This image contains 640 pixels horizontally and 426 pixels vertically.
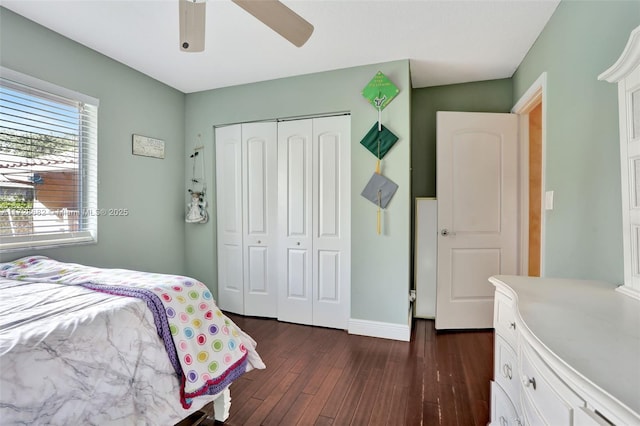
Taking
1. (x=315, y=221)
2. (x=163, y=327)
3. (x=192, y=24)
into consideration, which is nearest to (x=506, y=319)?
(x=163, y=327)

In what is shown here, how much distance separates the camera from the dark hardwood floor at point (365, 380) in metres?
1.62

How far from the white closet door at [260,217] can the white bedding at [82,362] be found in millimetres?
1717

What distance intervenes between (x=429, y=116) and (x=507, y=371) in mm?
2654

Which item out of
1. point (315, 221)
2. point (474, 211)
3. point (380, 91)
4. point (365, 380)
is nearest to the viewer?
point (365, 380)

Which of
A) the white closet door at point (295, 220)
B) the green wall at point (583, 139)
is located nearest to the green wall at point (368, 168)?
the white closet door at point (295, 220)

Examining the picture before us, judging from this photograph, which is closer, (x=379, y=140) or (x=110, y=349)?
(x=110, y=349)

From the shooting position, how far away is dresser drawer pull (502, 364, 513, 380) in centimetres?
113

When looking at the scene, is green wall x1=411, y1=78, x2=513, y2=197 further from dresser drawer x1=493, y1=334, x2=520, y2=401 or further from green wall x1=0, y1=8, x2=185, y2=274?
green wall x1=0, y1=8, x2=185, y2=274

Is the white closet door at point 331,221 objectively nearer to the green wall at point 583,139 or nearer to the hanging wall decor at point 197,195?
the hanging wall decor at point 197,195

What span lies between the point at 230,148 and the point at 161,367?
2354mm

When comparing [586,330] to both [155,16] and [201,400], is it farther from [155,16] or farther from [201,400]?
[155,16]

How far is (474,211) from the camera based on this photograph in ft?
9.03

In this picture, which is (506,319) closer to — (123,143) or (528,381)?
(528,381)

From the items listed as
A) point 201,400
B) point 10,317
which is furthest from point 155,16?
point 201,400
